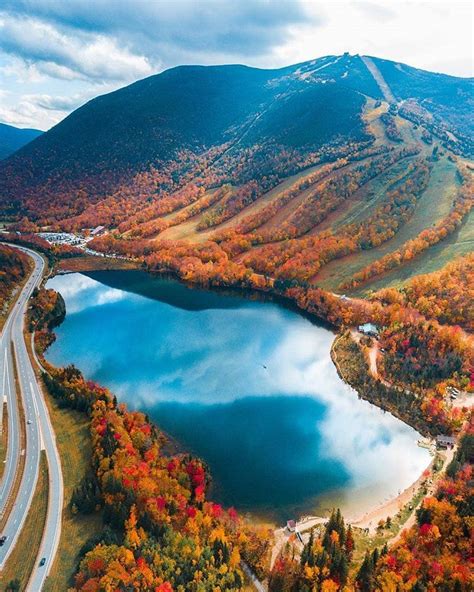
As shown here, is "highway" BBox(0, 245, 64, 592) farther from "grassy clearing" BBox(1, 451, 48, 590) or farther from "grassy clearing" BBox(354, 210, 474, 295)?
"grassy clearing" BBox(354, 210, 474, 295)

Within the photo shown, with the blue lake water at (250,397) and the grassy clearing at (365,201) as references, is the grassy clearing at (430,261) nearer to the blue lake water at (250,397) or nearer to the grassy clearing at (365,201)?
the blue lake water at (250,397)

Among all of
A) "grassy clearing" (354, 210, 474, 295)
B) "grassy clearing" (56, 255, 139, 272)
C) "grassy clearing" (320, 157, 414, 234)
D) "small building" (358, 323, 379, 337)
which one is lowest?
"small building" (358, 323, 379, 337)

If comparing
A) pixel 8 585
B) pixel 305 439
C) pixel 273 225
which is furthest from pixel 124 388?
pixel 273 225

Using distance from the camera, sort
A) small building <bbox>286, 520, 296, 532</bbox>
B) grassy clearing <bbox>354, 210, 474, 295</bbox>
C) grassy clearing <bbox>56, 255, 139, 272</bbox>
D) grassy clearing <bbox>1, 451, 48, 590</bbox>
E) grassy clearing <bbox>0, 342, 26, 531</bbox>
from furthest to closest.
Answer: grassy clearing <bbox>56, 255, 139, 272</bbox>, grassy clearing <bbox>354, 210, 474, 295</bbox>, small building <bbox>286, 520, 296, 532</bbox>, grassy clearing <bbox>0, 342, 26, 531</bbox>, grassy clearing <bbox>1, 451, 48, 590</bbox>

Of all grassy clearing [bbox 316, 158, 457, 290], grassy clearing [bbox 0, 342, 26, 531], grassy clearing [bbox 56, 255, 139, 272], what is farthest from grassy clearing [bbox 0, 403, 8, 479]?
grassy clearing [bbox 56, 255, 139, 272]

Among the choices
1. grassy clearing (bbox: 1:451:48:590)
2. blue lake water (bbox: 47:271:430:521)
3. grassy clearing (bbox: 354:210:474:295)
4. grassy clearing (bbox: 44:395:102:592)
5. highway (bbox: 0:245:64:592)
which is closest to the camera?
grassy clearing (bbox: 1:451:48:590)

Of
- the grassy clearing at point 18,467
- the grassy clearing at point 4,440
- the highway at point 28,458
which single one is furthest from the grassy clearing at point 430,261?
the grassy clearing at point 4,440

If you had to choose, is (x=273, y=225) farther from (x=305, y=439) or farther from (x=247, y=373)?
(x=305, y=439)

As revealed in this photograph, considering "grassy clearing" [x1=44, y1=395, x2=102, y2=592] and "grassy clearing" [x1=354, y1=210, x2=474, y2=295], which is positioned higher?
"grassy clearing" [x1=354, y1=210, x2=474, y2=295]

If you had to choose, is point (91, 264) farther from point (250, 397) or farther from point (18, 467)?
point (18, 467)
